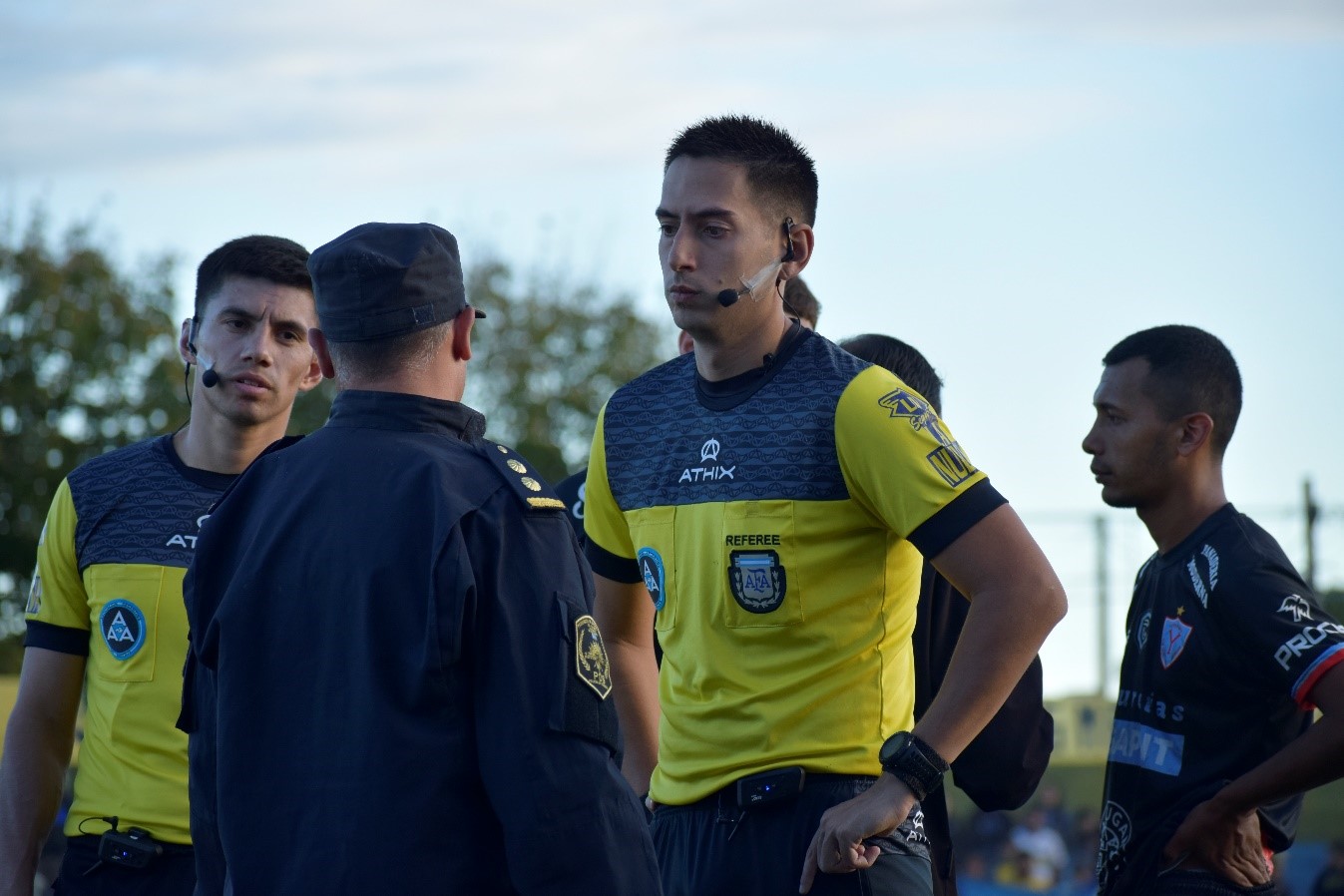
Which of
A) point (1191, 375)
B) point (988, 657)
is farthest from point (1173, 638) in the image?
point (988, 657)

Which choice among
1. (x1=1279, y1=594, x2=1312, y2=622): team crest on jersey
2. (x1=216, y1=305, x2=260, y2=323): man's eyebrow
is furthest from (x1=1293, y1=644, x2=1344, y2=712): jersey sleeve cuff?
(x1=216, y1=305, x2=260, y2=323): man's eyebrow

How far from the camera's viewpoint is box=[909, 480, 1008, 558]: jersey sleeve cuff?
3520mm

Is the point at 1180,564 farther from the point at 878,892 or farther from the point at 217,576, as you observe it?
the point at 217,576

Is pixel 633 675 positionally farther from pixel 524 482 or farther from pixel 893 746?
pixel 524 482

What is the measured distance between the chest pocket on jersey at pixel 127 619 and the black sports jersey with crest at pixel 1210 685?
2.86 metres

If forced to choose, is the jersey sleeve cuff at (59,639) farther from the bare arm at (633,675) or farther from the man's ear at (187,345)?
the bare arm at (633,675)

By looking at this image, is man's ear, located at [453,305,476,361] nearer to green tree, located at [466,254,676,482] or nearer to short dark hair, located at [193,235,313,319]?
short dark hair, located at [193,235,313,319]

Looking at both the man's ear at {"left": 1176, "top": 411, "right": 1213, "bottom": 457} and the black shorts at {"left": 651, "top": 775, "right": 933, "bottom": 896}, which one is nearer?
the black shorts at {"left": 651, "top": 775, "right": 933, "bottom": 896}

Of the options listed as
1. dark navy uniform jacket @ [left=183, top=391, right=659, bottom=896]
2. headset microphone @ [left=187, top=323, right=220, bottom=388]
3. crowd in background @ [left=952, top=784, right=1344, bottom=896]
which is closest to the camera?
dark navy uniform jacket @ [left=183, top=391, right=659, bottom=896]

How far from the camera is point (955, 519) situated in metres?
3.52

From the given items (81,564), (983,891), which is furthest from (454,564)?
(983,891)

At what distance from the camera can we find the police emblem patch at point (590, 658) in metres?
2.76

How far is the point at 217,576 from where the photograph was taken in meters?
3.00

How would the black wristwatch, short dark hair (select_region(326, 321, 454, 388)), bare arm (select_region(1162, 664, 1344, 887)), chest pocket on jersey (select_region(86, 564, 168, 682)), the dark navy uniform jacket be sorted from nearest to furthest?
1. the dark navy uniform jacket
2. short dark hair (select_region(326, 321, 454, 388))
3. the black wristwatch
4. bare arm (select_region(1162, 664, 1344, 887))
5. chest pocket on jersey (select_region(86, 564, 168, 682))
